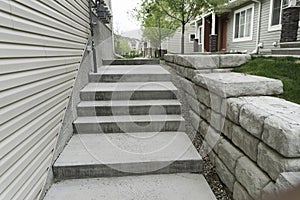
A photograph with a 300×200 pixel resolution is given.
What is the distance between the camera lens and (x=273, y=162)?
1213mm

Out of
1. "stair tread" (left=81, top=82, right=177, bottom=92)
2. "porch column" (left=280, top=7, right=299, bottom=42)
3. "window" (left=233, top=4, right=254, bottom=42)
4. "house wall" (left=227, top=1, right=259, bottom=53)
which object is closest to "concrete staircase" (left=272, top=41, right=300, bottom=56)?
"porch column" (left=280, top=7, right=299, bottom=42)

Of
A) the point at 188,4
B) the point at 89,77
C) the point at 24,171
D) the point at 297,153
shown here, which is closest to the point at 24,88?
the point at 24,171

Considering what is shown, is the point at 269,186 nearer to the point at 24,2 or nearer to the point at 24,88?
the point at 24,88

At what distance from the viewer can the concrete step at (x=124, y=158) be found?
6.68 ft

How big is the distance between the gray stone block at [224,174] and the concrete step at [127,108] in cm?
99

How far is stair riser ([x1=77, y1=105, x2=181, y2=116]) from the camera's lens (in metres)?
2.80

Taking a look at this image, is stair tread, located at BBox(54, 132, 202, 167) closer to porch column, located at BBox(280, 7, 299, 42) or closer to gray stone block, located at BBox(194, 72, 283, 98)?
gray stone block, located at BBox(194, 72, 283, 98)

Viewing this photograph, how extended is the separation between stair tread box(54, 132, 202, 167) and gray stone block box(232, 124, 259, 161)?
0.54m

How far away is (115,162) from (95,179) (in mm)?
239

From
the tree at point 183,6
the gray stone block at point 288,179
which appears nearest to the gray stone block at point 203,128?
the gray stone block at point 288,179

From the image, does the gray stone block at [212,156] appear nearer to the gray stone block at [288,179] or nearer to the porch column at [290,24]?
the gray stone block at [288,179]

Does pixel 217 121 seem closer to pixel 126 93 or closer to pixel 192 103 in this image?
pixel 192 103

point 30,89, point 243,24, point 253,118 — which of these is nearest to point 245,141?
point 253,118

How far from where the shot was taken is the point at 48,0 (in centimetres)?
197
